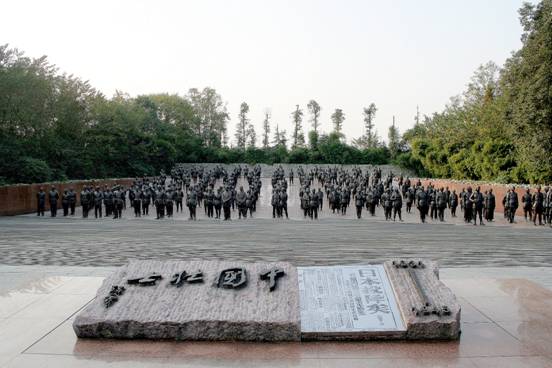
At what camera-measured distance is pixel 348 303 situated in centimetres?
474

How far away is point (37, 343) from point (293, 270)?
2.32 meters

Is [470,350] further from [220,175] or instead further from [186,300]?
[220,175]

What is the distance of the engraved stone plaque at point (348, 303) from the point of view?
175 inches

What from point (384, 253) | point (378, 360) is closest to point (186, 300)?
point (378, 360)

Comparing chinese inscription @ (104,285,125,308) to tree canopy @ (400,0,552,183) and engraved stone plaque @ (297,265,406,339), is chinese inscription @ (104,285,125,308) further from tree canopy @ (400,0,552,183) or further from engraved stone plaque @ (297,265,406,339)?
tree canopy @ (400,0,552,183)

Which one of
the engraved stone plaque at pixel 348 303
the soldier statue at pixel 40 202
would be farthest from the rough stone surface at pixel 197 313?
the soldier statue at pixel 40 202

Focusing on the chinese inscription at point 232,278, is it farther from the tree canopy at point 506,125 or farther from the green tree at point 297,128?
the green tree at point 297,128

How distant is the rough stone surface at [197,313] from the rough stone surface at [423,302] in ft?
3.06

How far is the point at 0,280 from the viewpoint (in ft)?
22.4

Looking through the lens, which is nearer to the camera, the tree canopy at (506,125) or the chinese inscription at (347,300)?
the chinese inscription at (347,300)

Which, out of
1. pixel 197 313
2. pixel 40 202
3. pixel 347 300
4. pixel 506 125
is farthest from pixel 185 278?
pixel 506 125

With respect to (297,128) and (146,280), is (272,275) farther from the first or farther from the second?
(297,128)

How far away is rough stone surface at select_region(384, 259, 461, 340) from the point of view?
4379 mm

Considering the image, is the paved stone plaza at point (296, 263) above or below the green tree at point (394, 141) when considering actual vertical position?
below
